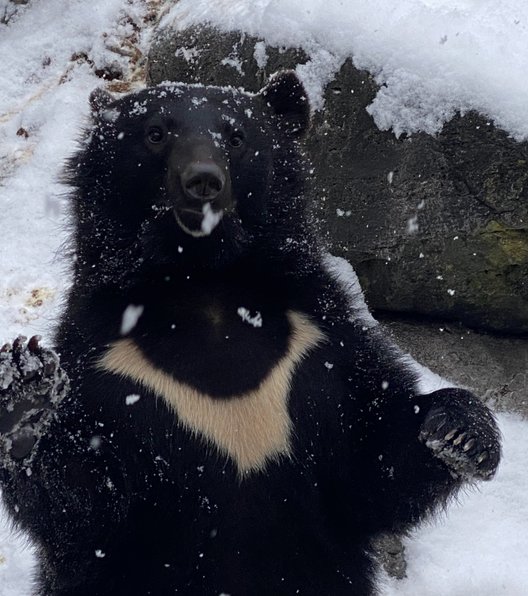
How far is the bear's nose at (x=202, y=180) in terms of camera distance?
2.97 meters

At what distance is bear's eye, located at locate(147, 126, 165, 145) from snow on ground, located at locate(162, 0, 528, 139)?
1.44 m

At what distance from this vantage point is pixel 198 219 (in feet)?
10.3

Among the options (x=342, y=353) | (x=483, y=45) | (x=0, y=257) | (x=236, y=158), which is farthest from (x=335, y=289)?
(x=0, y=257)

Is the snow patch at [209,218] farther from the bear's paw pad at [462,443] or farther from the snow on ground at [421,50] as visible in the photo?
the snow on ground at [421,50]

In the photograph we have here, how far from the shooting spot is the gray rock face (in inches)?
173

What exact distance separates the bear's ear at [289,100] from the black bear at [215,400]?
5.9 inches

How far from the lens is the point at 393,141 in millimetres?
4496

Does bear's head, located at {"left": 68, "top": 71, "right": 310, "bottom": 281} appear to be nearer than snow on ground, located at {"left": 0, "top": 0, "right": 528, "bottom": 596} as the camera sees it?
Yes

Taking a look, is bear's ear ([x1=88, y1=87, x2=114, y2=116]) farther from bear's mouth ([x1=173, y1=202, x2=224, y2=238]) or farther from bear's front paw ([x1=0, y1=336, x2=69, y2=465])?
bear's front paw ([x1=0, y1=336, x2=69, y2=465])

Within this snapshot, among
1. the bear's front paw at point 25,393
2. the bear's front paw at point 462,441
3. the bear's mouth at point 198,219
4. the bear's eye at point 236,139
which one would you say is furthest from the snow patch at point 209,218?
the bear's front paw at point 462,441

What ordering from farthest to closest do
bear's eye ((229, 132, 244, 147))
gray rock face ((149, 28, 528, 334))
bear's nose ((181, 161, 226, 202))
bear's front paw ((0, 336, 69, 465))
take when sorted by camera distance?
gray rock face ((149, 28, 528, 334)) → bear's eye ((229, 132, 244, 147)) → bear's nose ((181, 161, 226, 202)) → bear's front paw ((0, 336, 69, 465))

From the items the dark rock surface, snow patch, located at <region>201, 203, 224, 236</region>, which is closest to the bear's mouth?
snow patch, located at <region>201, 203, 224, 236</region>

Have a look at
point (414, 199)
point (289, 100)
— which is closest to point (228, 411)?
point (289, 100)

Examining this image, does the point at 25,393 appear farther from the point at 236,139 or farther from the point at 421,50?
the point at 421,50
